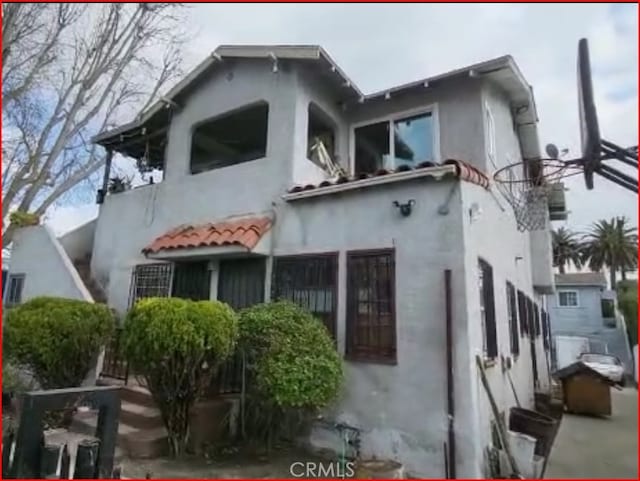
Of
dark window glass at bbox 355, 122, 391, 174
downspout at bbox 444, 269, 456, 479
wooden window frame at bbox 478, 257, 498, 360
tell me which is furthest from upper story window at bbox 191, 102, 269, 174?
downspout at bbox 444, 269, 456, 479

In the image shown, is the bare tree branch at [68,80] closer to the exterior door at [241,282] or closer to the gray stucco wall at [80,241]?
the gray stucco wall at [80,241]

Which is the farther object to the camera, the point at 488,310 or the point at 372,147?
the point at 372,147

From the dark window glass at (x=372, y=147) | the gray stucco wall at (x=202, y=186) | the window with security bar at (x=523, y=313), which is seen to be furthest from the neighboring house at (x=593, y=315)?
the gray stucco wall at (x=202, y=186)

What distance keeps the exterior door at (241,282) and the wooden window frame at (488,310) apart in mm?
4360

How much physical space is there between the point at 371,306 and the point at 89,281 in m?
9.54

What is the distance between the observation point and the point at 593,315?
7828 mm

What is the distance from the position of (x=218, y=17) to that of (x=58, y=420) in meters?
7.99

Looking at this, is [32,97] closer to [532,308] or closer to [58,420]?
[58,420]

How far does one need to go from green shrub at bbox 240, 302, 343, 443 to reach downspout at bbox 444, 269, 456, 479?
66.7 inches

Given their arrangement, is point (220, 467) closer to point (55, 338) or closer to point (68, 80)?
point (55, 338)

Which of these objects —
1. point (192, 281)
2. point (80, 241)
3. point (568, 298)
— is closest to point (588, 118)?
point (568, 298)

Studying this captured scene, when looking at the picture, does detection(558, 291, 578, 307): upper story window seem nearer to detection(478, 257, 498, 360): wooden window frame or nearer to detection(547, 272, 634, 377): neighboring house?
detection(547, 272, 634, 377): neighboring house

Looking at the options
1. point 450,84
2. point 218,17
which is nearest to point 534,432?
point 450,84

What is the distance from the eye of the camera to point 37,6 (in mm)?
7289
